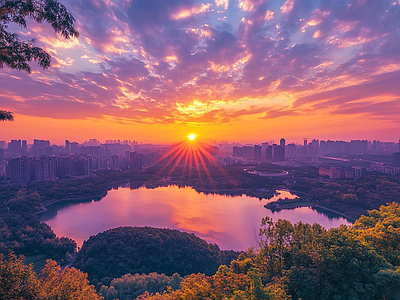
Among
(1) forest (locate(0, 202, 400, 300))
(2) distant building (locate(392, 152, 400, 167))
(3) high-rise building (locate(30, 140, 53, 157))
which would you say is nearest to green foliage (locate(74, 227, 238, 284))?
(1) forest (locate(0, 202, 400, 300))

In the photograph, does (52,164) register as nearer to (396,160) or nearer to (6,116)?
(6,116)

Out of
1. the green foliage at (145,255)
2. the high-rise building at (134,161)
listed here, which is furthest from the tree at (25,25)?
the high-rise building at (134,161)

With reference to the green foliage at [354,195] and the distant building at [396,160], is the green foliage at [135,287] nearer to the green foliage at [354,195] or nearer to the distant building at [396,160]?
the green foliage at [354,195]

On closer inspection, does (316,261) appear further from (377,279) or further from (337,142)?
(337,142)

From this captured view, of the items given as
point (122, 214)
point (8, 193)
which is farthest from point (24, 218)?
point (8, 193)

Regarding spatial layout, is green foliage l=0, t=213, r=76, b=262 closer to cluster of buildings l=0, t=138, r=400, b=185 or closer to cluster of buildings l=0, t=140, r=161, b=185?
cluster of buildings l=0, t=140, r=161, b=185

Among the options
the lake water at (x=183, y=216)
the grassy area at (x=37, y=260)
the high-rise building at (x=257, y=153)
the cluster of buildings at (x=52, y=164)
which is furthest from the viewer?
the high-rise building at (x=257, y=153)

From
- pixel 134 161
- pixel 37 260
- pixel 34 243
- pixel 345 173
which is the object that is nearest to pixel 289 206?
pixel 345 173

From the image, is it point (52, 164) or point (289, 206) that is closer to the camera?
point (289, 206)
